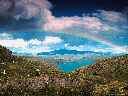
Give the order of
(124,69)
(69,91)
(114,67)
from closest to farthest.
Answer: (69,91) < (124,69) < (114,67)

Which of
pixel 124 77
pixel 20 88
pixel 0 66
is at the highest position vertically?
pixel 0 66

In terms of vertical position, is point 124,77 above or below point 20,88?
below

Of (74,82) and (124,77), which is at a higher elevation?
(74,82)

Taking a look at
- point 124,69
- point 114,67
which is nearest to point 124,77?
point 124,69

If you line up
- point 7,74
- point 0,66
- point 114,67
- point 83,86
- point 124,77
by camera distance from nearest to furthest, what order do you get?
1. point 83,86
2. point 7,74
3. point 0,66
4. point 124,77
5. point 114,67

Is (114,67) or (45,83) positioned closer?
(45,83)

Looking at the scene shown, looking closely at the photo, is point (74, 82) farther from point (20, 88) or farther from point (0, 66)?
point (0, 66)

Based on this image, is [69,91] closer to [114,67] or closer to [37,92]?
[37,92]

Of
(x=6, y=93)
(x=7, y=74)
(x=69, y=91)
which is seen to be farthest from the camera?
(x=7, y=74)

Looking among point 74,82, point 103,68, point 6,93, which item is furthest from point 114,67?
point 6,93
